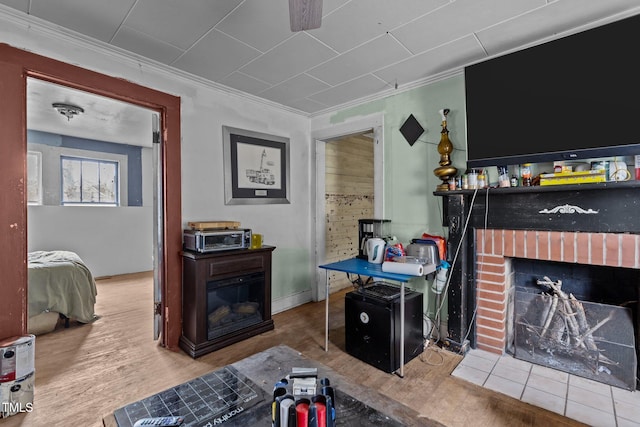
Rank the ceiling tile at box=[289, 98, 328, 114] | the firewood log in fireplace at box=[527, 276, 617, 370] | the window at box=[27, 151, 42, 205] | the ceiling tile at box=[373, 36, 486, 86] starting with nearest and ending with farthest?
1. the firewood log in fireplace at box=[527, 276, 617, 370]
2. the ceiling tile at box=[373, 36, 486, 86]
3. the ceiling tile at box=[289, 98, 328, 114]
4. the window at box=[27, 151, 42, 205]

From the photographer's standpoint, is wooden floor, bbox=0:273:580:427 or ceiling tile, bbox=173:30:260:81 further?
ceiling tile, bbox=173:30:260:81

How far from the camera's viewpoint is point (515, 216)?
7.75 ft

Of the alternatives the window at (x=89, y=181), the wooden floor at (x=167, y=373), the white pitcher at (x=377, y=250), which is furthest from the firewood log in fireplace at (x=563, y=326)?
the window at (x=89, y=181)

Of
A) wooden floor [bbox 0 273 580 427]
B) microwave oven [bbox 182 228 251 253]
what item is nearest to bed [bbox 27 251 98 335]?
Result: wooden floor [bbox 0 273 580 427]

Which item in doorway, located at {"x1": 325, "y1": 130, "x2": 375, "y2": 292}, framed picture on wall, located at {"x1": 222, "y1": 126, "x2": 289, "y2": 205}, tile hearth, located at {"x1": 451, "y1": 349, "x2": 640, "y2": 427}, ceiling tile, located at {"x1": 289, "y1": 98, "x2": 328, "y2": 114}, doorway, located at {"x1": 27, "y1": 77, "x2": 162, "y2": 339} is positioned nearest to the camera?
tile hearth, located at {"x1": 451, "y1": 349, "x2": 640, "y2": 427}

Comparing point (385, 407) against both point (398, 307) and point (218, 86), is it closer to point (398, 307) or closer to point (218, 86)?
point (398, 307)

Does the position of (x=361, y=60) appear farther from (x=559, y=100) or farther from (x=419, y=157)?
(x=559, y=100)

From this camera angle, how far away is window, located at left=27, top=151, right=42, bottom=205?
489cm

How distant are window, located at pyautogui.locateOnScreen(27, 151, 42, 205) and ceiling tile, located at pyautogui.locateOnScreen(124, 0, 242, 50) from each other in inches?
172

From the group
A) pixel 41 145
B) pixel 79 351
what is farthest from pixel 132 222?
pixel 79 351

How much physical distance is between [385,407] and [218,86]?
304 centimetres

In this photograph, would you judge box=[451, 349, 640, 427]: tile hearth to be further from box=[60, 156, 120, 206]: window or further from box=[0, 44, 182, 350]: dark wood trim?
box=[60, 156, 120, 206]: window

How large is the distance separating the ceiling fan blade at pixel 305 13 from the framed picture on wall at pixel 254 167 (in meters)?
1.98

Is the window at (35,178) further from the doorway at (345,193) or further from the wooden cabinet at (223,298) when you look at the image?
the doorway at (345,193)
